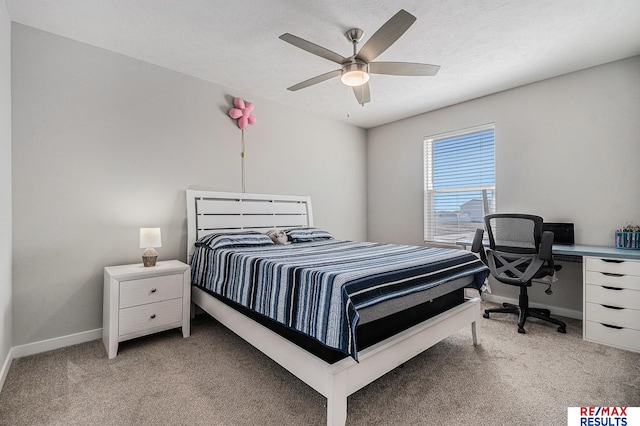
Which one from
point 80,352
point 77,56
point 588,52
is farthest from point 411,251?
point 77,56

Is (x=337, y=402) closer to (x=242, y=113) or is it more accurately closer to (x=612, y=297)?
(x=612, y=297)

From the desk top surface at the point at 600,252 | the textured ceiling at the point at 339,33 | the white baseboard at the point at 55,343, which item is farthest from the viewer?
the desk top surface at the point at 600,252

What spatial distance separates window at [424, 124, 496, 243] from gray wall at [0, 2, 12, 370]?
15.4 feet

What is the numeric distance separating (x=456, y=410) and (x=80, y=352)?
9.58ft

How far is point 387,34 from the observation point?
1.96 meters

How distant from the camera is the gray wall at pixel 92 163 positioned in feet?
8.06

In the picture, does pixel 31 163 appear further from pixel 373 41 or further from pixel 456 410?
pixel 456 410

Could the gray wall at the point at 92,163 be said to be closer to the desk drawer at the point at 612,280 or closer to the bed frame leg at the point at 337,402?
the bed frame leg at the point at 337,402

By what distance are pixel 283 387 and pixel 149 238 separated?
5.92ft

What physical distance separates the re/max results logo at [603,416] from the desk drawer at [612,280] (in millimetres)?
1247

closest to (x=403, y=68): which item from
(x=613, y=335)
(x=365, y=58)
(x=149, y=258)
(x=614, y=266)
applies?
(x=365, y=58)

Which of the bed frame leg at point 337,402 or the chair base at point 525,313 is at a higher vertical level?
the bed frame leg at point 337,402

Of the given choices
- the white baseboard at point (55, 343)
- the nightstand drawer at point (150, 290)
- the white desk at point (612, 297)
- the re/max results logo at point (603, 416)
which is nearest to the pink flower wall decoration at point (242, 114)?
the nightstand drawer at point (150, 290)

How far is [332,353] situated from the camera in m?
1.58
